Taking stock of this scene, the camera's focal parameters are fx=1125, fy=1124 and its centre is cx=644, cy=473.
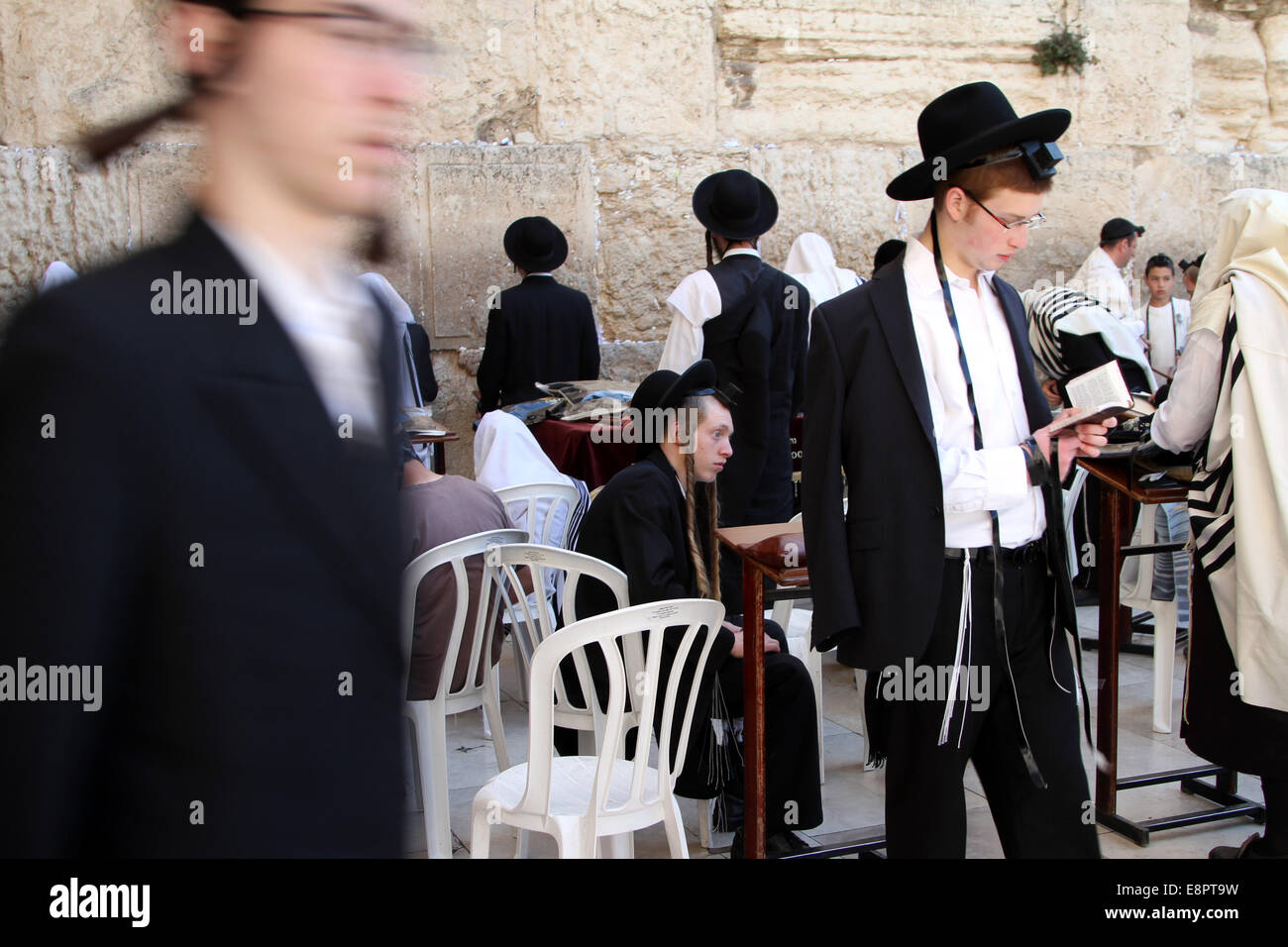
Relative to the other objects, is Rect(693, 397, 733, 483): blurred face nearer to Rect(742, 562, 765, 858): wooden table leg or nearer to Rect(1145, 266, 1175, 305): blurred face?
Rect(742, 562, 765, 858): wooden table leg

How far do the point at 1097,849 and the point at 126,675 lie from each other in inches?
83.3

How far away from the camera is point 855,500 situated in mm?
2418

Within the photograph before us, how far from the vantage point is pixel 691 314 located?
5.08 m

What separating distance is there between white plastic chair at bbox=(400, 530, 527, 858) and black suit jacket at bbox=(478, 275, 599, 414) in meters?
2.94

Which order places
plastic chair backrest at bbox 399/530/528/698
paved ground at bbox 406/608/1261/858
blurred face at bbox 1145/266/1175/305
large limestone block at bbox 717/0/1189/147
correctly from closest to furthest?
plastic chair backrest at bbox 399/530/528/698 → paved ground at bbox 406/608/1261/858 → blurred face at bbox 1145/266/1175/305 → large limestone block at bbox 717/0/1189/147

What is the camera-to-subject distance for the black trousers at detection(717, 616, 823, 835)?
3.32 m

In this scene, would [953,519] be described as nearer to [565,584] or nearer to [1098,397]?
[1098,397]

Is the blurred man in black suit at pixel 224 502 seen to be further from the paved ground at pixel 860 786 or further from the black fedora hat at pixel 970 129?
the paved ground at pixel 860 786

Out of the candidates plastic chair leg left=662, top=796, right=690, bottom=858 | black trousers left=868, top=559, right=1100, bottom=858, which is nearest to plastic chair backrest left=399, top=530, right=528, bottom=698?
plastic chair leg left=662, top=796, right=690, bottom=858

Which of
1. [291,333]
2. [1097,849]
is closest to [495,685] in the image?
[1097,849]

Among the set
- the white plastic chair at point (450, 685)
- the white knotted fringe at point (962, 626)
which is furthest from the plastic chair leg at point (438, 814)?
the white knotted fringe at point (962, 626)

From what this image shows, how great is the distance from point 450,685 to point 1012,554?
1.81 meters

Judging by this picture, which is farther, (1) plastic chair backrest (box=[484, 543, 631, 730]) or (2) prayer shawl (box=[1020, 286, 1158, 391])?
(2) prayer shawl (box=[1020, 286, 1158, 391])
